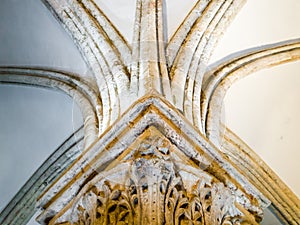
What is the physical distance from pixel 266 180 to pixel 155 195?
8.28ft

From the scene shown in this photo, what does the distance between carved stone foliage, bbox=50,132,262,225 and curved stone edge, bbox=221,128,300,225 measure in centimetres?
191

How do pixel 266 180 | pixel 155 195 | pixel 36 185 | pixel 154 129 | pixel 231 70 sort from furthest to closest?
pixel 36 185
pixel 266 180
pixel 231 70
pixel 154 129
pixel 155 195

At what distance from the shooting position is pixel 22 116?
5.38 meters

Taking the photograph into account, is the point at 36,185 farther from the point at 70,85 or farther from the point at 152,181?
the point at 152,181

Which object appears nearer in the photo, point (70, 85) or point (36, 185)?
point (70, 85)

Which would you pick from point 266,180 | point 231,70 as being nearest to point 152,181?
point 231,70

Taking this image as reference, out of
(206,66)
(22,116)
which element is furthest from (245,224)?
(22,116)

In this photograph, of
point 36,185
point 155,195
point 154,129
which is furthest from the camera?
point 36,185

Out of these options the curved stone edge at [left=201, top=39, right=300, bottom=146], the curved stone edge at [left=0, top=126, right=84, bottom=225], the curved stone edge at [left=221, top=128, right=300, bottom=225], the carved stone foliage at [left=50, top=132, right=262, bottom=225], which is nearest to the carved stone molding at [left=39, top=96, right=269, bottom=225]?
the carved stone foliage at [left=50, top=132, right=262, bottom=225]

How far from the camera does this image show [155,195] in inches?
112

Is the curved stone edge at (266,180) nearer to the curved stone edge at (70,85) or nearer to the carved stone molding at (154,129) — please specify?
the carved stone molding at (154,129)

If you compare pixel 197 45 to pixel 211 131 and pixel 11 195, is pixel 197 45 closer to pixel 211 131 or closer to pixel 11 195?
pixel 211 131

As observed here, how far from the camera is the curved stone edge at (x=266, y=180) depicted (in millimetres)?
5066

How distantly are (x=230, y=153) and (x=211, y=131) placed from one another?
130 cm
